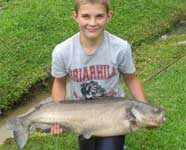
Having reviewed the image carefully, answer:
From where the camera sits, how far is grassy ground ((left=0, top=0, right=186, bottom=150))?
4.80 meters

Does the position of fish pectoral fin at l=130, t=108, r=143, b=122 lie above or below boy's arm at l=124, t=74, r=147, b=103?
below

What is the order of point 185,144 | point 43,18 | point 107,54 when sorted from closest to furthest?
point 107,54 → point 185,144 → point 43,18

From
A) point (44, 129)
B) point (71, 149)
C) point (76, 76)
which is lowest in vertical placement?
point (71, 149)

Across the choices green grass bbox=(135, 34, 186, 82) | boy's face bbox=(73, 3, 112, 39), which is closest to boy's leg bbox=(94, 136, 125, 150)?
boy's face bbox=(73, 3, 112, 39)

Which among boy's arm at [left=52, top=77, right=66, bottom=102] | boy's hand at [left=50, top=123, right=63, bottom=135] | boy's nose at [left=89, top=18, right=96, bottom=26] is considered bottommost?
boy's hand at [left=50, top=123, right=63, bottom=135]

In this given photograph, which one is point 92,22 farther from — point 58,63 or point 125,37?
point 125,37

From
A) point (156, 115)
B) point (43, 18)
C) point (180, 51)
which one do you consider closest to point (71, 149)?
point (156, 115)

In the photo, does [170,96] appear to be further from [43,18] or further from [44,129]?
[43,18]

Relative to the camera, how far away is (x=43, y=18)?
859cm

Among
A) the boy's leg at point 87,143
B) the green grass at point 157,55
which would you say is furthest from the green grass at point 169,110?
the boy's leg at point 87,143

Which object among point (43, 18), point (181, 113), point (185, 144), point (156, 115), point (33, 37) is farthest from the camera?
point (43, 18)

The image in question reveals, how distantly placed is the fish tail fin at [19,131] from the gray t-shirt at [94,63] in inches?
20.2

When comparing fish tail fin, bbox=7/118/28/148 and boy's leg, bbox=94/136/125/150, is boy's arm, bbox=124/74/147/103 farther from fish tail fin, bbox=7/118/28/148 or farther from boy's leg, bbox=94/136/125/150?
fish tail fin, bbox=7/118/28/148

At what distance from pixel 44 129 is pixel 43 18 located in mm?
5339
